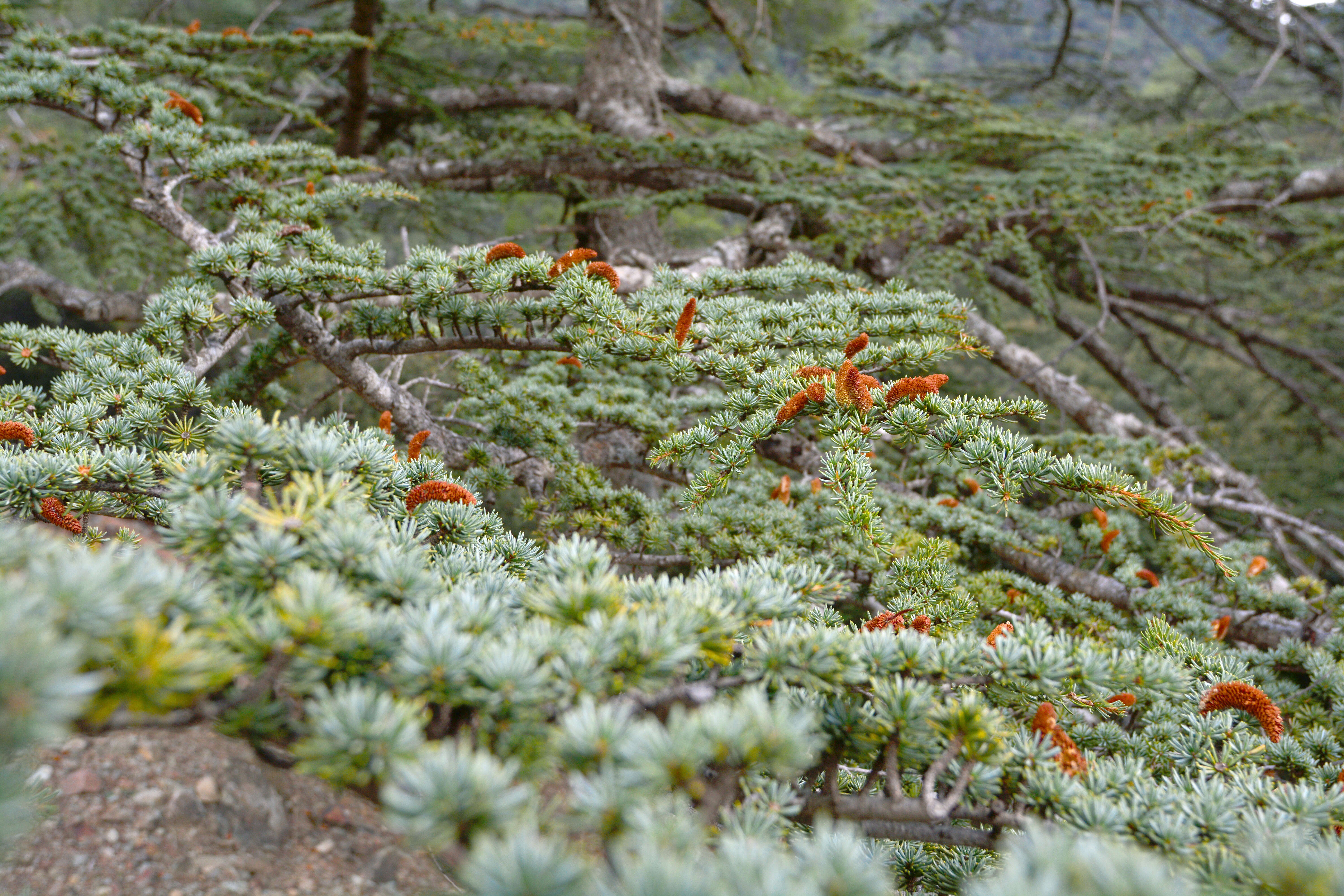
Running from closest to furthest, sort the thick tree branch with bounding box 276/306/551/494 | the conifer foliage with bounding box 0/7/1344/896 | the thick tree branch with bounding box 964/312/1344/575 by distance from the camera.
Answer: the conifer foliage with bounding box 0/7/1344/896, the thick tree branch with bounding box 276/306/551/494, the thick tree branch with bounding box 964/312/1344/575

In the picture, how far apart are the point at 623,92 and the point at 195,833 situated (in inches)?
244

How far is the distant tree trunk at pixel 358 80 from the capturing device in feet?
16.1

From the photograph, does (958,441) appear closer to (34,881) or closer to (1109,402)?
(34,881)

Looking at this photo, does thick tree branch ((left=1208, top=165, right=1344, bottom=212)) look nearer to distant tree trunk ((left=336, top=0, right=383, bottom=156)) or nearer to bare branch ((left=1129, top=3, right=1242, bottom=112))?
bare branch ((left=1129, top=3, right=1242, bottom=112))

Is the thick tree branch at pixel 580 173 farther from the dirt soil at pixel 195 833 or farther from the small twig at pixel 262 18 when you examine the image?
the dirt soil at pixel 195 833

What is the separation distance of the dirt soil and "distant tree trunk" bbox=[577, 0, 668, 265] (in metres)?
4.42

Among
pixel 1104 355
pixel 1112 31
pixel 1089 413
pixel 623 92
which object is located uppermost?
pixel 1112 31

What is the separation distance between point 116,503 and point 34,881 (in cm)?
125

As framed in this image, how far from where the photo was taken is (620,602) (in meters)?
0.94

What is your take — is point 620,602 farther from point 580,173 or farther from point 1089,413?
point 580,173

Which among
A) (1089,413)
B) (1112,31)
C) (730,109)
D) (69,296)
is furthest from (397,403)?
(1112,31)

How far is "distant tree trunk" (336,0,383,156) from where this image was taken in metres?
4.91

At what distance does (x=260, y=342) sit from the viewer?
8.63 ft

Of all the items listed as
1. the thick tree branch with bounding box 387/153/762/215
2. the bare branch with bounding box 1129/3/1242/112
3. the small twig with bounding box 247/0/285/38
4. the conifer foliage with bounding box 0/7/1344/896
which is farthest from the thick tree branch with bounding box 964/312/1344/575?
the small twig with bounding box 247/0/285/38
